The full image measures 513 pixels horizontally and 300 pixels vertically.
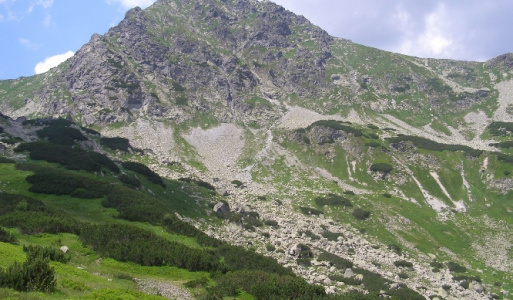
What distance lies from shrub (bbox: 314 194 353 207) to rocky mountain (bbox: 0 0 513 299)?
0.50 meters

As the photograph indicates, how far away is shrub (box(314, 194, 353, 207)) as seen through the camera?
7931 centimetres

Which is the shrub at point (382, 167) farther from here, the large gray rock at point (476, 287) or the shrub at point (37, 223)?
the shrub at point (37, 223)

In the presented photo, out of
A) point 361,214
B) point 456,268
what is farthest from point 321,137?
point 456,268

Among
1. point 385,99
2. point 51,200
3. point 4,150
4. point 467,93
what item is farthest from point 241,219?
point 467,93

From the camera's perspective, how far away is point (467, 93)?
540 ft

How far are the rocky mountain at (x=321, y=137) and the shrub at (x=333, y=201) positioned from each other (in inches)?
19.7

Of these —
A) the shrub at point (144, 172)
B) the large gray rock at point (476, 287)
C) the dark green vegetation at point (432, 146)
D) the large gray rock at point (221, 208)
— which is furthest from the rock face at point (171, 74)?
the large gray rock at point (476, 287)

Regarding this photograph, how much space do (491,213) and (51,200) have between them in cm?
8710

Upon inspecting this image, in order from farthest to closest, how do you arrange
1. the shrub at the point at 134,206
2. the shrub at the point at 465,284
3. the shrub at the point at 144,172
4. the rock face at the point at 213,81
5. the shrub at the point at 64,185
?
the rock face at the point at 213,81 → the shrub at the point at 144,172 → the shrub at the point at 465,284 → the shrub at the point at 64,185 → the shrub at the point at 134,206

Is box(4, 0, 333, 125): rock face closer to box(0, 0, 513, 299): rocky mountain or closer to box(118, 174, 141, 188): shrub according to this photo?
box(0, 0, 513, 299): rocky mountain

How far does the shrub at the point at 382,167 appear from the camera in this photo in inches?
3750

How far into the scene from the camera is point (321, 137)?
119m

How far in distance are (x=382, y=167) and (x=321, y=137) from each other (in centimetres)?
2795

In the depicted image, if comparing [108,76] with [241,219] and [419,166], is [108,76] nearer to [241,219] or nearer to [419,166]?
[241,219]
